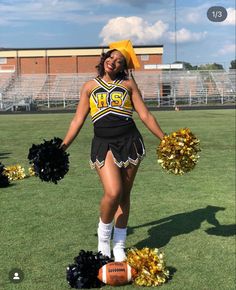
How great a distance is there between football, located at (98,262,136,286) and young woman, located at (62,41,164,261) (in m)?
0.39

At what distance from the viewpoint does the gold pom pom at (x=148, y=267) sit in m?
3.65

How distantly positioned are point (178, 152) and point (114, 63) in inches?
33.6

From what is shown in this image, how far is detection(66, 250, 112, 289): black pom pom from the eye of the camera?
3.60 meters

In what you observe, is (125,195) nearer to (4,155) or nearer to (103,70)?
(103,70)

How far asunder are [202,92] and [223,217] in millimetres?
42429

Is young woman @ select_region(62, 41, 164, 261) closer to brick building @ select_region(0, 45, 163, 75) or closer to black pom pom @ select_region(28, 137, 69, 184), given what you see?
black pom pom @ select_region(28, 137, 69, 184)

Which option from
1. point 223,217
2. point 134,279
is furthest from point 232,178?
point 134,279

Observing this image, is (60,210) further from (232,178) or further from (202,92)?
(202,92)

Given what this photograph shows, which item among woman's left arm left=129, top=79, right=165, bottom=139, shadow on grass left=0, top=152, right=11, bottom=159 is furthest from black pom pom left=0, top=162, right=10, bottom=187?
woman's left arm left=129, top=79, right=165, bottom=139

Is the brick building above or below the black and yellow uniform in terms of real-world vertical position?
above

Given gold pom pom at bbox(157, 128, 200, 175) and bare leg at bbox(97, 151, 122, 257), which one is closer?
bare leg at bbox(97, 151, 122, 257)

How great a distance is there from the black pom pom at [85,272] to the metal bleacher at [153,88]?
38.3 m

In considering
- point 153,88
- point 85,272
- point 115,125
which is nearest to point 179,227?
point 85,272

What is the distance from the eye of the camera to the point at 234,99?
149 feet
